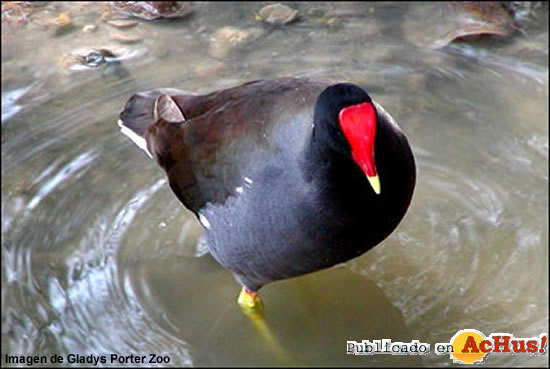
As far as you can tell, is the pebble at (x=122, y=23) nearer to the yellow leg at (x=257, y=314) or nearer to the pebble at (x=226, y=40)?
the pebble at (x=226, y=40)

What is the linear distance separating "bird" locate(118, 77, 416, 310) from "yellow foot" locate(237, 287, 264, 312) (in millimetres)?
96

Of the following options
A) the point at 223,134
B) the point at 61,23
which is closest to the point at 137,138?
the point at 223,134

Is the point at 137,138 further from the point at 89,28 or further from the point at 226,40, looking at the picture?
the point at 89,28

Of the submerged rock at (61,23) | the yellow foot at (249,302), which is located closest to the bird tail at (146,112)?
the yellow foot at (249,302)

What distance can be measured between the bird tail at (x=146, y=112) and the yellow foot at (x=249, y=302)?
71 cm

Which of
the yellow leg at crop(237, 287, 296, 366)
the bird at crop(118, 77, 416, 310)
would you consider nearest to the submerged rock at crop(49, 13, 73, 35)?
the bird at crop(118, 77, 416, 310)

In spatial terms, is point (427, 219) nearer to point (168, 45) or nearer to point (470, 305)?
point (470, 305)

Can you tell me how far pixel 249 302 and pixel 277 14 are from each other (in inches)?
87.3

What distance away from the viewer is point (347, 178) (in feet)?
10.4

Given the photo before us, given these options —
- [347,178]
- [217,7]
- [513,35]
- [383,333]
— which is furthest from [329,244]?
[217,7]

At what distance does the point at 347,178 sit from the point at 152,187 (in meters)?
1.54

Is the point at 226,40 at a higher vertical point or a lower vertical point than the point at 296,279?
higher

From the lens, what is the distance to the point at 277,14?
219 inches

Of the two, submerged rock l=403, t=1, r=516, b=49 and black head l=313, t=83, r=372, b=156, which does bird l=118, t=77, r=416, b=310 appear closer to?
black head l=313, t=83, r=372, b=156
